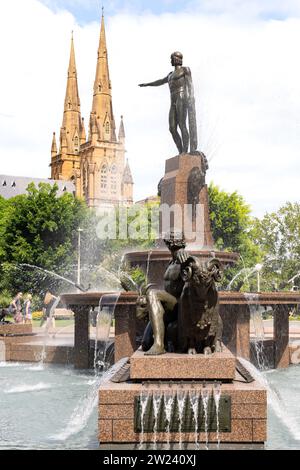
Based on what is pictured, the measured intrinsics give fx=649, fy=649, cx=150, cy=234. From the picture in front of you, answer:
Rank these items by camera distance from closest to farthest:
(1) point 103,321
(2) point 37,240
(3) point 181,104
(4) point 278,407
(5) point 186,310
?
1. (5) point 186,310
2. (4) point 278,407
3. (1) point 103,321
4. (3) point 181,104
5. (2) point 37,240

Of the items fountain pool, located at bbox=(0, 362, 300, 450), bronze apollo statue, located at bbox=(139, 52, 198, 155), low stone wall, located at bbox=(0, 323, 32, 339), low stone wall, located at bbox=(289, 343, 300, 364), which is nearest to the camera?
fountain pool, located at bbox=(0, 362, 300, 450)

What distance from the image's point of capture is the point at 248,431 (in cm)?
650

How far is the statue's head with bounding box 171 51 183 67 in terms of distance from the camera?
14530 millimetres

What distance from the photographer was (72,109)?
13912 cm

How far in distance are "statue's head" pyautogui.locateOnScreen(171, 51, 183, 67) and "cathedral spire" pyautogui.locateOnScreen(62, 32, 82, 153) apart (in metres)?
127

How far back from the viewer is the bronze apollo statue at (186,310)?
6.90 m

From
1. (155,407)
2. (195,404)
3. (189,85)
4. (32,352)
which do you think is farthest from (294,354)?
(155,407)

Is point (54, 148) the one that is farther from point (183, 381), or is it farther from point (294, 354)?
point (183, 381)

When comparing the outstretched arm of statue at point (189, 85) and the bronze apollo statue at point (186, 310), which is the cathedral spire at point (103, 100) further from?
the bronze apollo statue at point (186, 310)

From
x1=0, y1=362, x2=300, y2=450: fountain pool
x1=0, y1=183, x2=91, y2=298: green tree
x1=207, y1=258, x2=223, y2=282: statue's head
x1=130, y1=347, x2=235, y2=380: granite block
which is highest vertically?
x1=0, y1=183, x2=91, y2=298: green tree

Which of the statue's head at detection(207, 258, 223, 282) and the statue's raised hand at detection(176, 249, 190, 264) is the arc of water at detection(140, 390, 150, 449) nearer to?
the statue's head at detection(207, 258, 223, 282)

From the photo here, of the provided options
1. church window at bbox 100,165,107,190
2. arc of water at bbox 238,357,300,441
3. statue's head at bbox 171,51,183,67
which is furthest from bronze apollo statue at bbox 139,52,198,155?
church window at bbox 100,165,107,190

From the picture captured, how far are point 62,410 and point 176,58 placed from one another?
27.9ft
